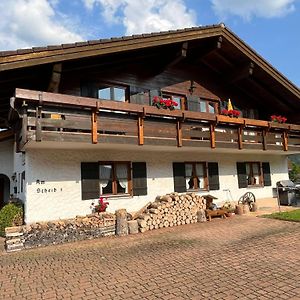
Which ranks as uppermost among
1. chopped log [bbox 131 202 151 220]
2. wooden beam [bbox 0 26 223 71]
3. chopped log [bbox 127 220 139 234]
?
wooden beam [bbox 0 26 223 71]

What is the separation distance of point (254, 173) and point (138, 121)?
28.6 ft

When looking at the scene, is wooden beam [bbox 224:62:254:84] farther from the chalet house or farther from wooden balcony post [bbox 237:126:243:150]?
wooden balcony post [bbox 237:126:243:150]

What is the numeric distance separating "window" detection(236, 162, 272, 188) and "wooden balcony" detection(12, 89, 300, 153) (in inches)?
67.2

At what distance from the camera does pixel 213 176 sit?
560 inches

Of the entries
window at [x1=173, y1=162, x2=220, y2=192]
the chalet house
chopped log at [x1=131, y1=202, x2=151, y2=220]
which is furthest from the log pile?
window at [x1=173, y1=162, x2=220, y2=192]

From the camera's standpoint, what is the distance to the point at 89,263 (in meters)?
6.91

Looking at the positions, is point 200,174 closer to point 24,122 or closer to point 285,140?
point 285,140

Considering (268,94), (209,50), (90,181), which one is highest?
(209,50)

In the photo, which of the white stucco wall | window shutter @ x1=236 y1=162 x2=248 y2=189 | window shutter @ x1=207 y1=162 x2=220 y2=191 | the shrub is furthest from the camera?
window shutter @ x1=236 y1=162 x2=248 y2=189

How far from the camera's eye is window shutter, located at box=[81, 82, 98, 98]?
11.8 metres

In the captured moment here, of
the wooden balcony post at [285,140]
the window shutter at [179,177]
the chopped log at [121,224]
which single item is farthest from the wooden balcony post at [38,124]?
the wooden balcony post at [285,140]

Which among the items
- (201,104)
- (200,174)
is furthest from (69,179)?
(201,104)

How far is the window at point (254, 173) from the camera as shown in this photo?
50.6 feet

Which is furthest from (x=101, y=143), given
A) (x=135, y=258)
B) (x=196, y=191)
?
(x=196, y=191)
